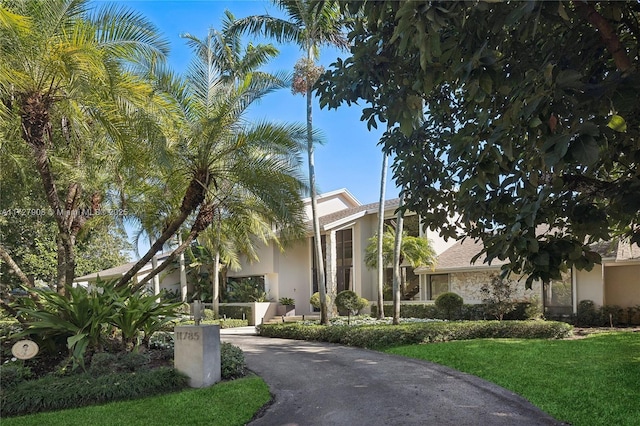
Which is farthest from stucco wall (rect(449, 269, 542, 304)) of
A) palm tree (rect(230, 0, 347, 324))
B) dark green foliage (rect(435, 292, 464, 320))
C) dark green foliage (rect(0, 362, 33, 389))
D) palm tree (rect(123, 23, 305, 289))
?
dark green foliage (rect(0, 362, 33, 389))

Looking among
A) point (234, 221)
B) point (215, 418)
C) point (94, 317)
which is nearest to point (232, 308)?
point (234, 221)

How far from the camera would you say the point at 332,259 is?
2756cm

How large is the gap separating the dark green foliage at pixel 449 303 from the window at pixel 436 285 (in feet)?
10.4

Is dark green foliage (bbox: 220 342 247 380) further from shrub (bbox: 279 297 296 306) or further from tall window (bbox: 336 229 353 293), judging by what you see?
shrub (bbox: 279 297 296 306)

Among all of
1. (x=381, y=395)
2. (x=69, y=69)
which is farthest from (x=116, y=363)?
(x=69, y=69)

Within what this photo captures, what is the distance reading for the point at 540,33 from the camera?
5113 millimetres

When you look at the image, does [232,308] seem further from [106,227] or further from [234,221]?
[234,221]

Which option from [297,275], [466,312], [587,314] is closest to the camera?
[587,314]

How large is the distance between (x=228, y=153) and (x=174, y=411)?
6090 millimetres

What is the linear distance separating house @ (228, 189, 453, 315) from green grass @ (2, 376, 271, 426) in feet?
52.6

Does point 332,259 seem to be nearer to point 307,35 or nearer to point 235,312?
point 235,312

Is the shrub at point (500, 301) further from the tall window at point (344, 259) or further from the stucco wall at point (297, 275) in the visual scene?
the stucco wall at point (297, 275)

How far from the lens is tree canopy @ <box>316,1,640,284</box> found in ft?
11.6

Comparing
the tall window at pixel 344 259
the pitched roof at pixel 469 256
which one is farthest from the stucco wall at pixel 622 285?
the tall window at pixel 344 259
